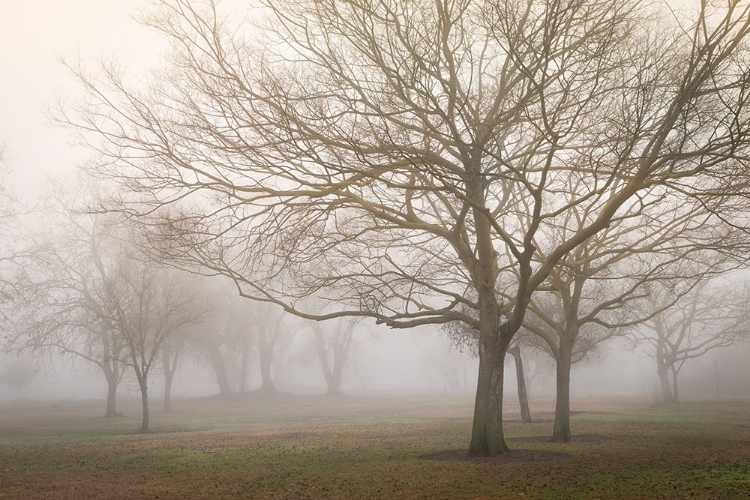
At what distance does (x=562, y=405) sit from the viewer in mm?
17156

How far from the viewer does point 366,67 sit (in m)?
12.3

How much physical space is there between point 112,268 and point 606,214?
35835mm

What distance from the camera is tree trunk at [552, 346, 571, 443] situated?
55.5 feet

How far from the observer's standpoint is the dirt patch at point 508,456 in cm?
1234

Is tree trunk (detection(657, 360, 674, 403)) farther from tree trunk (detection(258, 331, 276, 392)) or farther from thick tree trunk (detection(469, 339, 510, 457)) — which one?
tree trunk (detection(258, 331, 276, 392))

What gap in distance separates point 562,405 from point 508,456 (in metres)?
4.90

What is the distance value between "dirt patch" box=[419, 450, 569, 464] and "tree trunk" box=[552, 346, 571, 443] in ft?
10.9

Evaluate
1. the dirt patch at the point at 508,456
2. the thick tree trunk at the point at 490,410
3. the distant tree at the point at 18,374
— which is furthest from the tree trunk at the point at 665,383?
the distant tree at the point at 18,374

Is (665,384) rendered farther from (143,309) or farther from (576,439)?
(143,309)

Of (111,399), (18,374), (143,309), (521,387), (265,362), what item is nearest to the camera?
(521,387)

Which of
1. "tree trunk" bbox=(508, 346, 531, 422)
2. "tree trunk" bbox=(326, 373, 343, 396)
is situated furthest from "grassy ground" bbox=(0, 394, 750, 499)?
"tree trunk" bbox=(326, 373, 343, 396)

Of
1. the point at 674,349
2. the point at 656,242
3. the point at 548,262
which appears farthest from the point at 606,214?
the point at 674,349

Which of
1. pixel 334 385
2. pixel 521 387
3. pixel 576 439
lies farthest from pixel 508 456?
pixel 334 385

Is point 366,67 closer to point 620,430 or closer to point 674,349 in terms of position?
point 620,430
